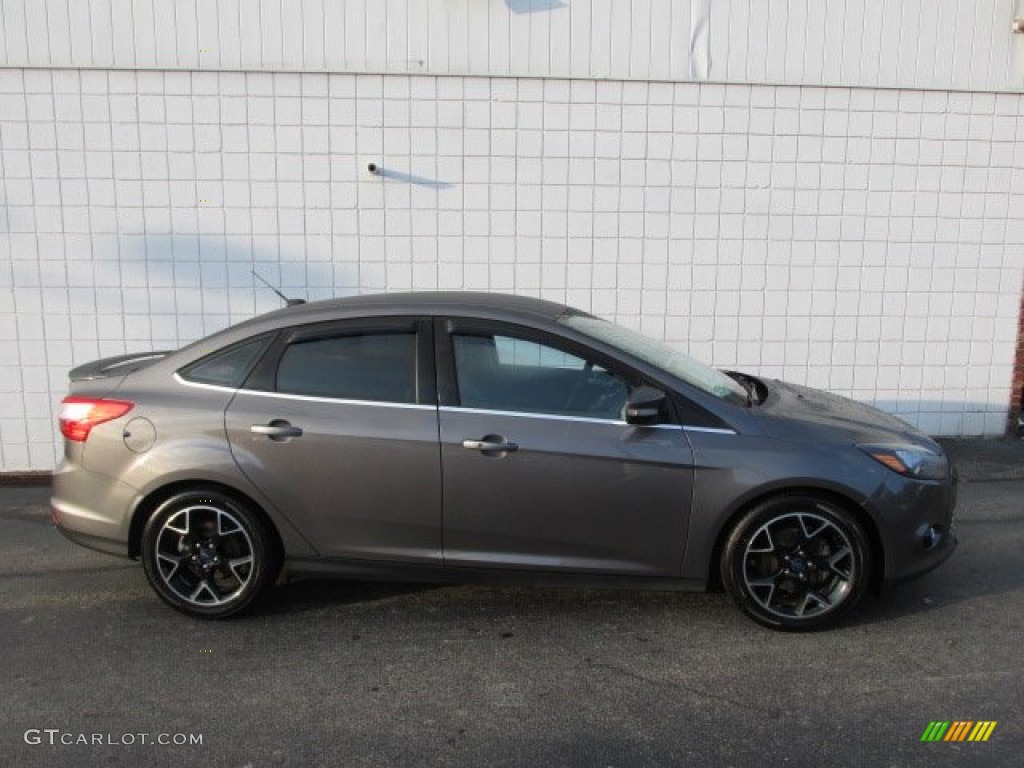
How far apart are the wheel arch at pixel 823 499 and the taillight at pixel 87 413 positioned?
2.84 metres

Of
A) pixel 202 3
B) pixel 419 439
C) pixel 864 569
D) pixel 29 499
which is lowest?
pixel 29 499

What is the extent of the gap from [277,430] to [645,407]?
168 centimetres

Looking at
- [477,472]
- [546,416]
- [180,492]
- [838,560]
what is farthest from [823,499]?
[180,492]

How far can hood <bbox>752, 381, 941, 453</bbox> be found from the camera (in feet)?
13.6

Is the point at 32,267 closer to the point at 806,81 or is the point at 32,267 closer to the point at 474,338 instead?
the point at 474,338

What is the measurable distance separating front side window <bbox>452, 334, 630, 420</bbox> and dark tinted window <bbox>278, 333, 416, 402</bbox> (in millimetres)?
248

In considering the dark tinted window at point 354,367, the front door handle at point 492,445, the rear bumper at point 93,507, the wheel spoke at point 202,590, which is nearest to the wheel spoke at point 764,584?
the front door handle at point 492,445

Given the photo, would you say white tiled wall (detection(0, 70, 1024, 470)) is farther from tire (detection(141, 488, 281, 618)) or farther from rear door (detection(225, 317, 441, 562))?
tire (detection(141, 488, 281, 618))

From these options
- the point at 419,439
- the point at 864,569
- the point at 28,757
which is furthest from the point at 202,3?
the point at 864,569

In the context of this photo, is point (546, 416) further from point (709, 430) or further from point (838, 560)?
point (838, 560)

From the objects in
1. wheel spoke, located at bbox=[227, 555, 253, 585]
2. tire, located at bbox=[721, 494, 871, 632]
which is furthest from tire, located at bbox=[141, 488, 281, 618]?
tire, located at bbox=[721, 494, 871, 632]

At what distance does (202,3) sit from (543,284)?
3332mm

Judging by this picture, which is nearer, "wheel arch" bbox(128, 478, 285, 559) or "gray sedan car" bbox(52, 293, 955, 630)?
"gray sedan car" bbox(52, 293, 955, 630)

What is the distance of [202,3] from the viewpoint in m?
6.78
